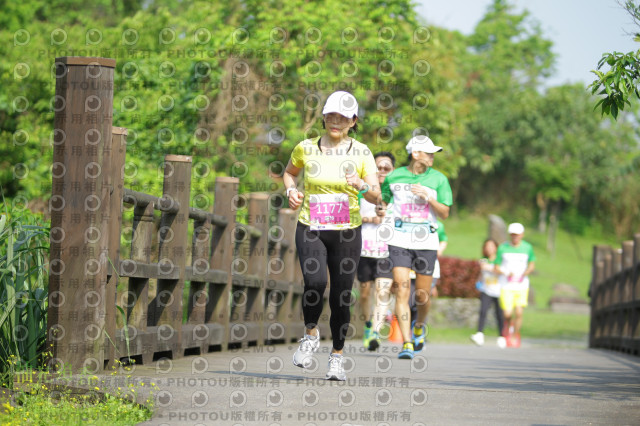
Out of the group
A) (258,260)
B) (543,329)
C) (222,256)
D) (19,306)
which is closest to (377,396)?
(19,306)

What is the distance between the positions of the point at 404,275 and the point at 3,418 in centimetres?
503

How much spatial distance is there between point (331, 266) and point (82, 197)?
172 centimetres

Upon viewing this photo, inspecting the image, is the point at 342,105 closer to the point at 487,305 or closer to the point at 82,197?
the point at 82,197

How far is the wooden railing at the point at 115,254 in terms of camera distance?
5.89 m

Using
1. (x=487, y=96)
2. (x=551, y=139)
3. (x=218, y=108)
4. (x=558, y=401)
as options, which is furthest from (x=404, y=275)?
(x=487, y=96)

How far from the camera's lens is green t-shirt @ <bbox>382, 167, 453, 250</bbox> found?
30.9 feet

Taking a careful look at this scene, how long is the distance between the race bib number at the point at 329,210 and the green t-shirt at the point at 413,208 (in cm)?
263

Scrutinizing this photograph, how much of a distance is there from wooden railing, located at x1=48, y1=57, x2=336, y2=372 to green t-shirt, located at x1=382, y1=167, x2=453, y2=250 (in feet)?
4.57

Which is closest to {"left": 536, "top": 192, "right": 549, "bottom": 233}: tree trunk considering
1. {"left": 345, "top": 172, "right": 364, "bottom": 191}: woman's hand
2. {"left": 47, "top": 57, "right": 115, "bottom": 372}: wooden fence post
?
{"left": 345, "top": 172, "right": 364, "bottom": 191}: woman's hand

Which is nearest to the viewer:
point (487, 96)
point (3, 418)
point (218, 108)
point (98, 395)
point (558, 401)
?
point (3, 418)

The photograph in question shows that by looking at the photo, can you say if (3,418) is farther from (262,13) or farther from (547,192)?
(547,192)

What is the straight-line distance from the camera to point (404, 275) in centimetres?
934

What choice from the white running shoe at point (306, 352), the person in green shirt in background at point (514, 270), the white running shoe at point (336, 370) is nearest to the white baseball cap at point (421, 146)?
the white running shoe at point (306, 352)

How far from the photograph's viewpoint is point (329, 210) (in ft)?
22.2
